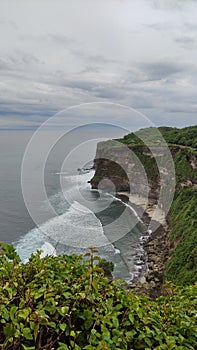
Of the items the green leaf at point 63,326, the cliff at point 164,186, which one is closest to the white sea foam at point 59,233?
the cliff at point 164,186

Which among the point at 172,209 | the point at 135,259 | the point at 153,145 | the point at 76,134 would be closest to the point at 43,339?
the point at 76,134

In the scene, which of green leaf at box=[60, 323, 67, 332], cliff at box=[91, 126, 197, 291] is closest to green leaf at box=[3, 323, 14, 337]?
green leaf at box=[60, 323, 67, 332]

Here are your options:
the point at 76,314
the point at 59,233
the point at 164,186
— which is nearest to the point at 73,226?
the point at 59,233

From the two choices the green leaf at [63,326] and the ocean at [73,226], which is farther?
the ocean at [73,226]

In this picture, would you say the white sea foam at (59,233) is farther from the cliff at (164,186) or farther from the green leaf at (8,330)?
the green leaf at (8,330)

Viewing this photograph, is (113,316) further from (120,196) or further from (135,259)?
(120,196)

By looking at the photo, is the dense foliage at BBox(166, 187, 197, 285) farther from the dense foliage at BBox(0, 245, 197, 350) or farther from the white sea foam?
the dense foliage at BBox(0, 245, 197, 350)

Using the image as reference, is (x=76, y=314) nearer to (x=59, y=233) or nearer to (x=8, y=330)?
(x=8, y=330)
